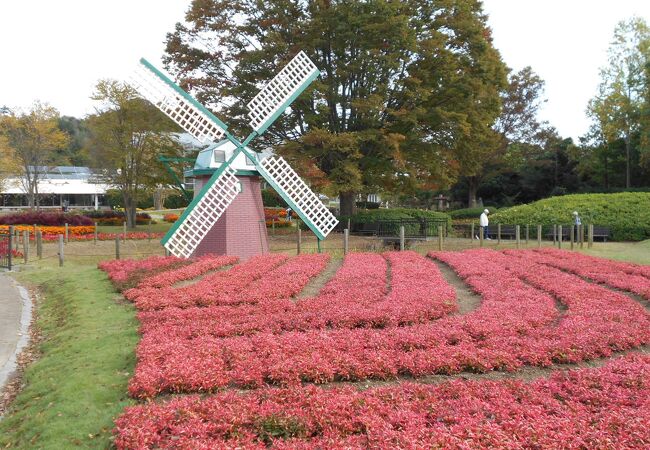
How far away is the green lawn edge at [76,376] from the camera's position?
209 inches

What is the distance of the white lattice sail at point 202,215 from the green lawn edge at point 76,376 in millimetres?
4015

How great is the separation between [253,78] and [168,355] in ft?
74.0

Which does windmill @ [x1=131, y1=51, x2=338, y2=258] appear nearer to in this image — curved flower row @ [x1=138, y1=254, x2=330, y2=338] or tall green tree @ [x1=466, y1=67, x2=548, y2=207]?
curved flower row @ [x1=138, y1=254, x2=330, y2=338]

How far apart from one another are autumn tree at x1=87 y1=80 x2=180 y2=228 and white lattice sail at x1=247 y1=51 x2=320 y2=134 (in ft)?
48.9

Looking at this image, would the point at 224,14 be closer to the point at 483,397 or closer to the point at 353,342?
the point at 353,342

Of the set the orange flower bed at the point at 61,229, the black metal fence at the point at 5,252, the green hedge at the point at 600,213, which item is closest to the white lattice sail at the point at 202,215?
the black metal fence at the point at 5,252

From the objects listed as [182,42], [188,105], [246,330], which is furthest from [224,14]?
[246,330]

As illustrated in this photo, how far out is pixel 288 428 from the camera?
16.1 ft

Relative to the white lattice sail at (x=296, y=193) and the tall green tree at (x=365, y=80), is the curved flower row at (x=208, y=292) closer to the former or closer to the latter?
the white lattice sail at (x=296, y=193)

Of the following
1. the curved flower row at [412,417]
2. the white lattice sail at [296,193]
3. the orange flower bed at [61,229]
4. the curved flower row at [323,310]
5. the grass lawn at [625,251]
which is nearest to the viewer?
→ the curved flower row at [412,417]

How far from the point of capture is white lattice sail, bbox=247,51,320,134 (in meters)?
18.9

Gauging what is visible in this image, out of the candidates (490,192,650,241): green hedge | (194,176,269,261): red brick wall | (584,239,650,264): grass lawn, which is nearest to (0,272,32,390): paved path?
(194,176,269,261): red brick wall

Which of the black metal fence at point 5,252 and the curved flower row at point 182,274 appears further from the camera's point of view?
the black metal fence at point 5,252

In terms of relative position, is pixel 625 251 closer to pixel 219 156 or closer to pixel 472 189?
pixel 219 156
